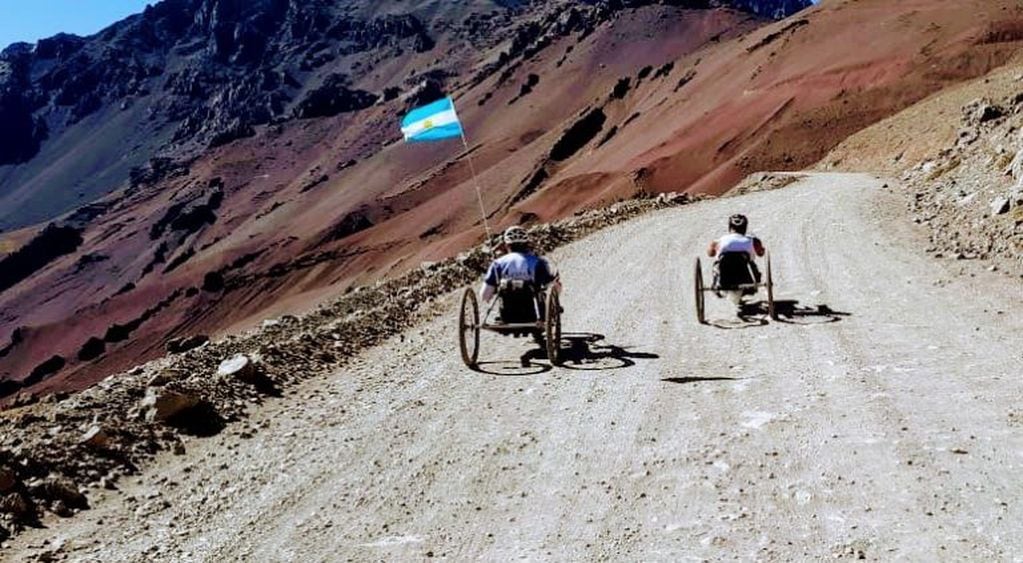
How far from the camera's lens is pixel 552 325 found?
10570 millimetres

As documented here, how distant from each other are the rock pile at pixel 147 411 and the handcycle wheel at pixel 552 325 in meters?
3.32

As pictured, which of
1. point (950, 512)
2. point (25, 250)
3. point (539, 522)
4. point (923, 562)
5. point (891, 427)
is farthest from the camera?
point (25, 250)

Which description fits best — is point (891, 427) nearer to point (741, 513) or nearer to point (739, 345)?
point (741, 513)

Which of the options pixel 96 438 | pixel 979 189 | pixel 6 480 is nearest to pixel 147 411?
pixel 96 438

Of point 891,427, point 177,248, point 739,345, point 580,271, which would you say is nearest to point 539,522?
point 891,427

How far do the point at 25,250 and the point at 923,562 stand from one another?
6655 inches

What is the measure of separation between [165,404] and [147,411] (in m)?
0.22

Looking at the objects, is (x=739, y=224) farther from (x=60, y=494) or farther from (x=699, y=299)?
(x=60, y=494)

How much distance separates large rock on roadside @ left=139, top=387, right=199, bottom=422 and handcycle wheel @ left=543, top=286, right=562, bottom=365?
4044 mm

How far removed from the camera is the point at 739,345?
35.2ft

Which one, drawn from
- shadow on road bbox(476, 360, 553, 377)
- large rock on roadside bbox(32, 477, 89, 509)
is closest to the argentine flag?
shadow on road bbox(476, 360, 553, 377)

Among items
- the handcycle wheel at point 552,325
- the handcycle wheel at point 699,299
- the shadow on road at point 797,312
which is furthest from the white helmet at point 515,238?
the shadow on road at point 797,312

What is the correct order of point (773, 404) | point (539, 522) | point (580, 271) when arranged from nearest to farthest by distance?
point (539, 522) < point (773, 404) < point (580, 271)

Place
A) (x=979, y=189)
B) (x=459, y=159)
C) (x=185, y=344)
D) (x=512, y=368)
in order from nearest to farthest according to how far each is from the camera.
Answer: (x=512, y=368) < (x=979, y=189) < (x=185, y=344) < (x=459, y=159)
